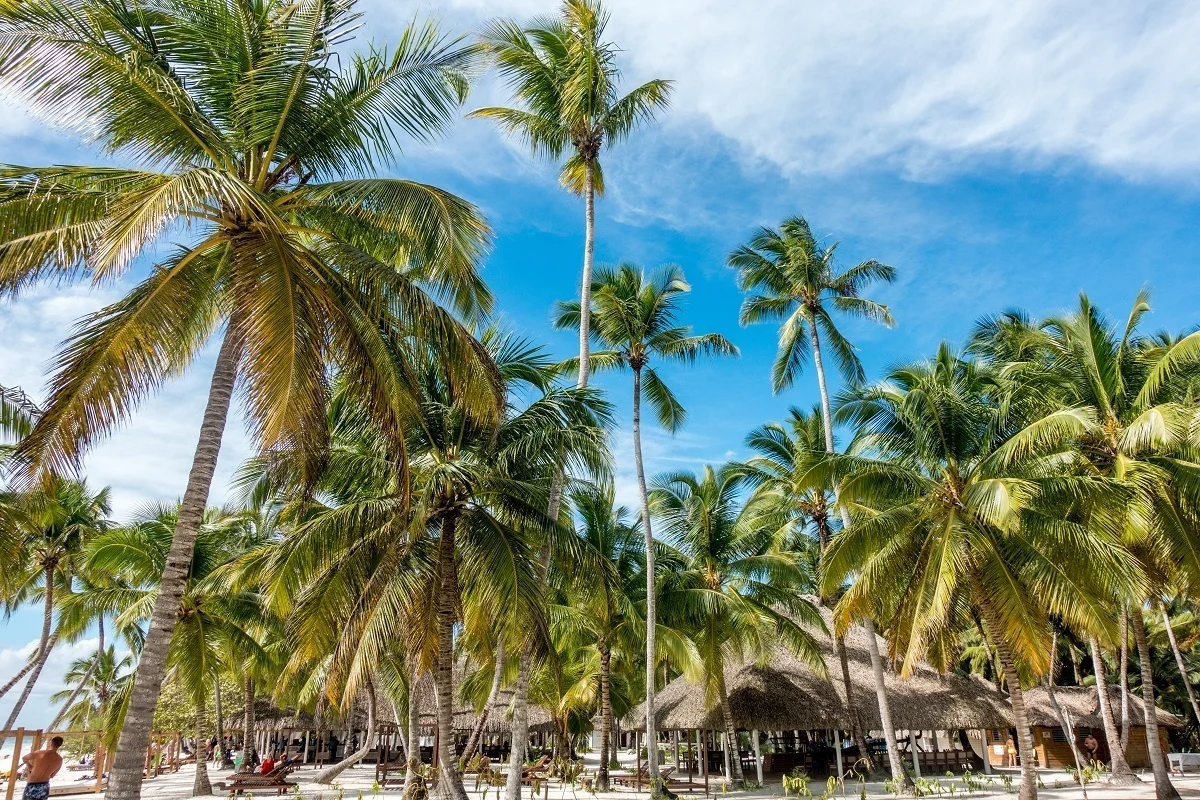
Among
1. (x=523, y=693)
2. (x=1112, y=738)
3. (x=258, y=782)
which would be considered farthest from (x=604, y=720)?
(x=1112, y=738)

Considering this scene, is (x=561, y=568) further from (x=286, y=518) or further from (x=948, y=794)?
(x=948, y=794)

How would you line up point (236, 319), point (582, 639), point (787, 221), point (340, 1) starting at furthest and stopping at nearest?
point (582, 639) < point (787, 221) < point (340, 1) < point (236, 319)

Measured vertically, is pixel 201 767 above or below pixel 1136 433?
below

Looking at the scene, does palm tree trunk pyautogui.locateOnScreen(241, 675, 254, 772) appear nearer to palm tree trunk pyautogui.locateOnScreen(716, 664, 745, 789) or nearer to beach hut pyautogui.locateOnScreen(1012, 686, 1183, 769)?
palm tree trunk pyautogui.locateOnScreen(716, 664, 745, 789)

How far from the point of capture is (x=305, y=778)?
1059 inches

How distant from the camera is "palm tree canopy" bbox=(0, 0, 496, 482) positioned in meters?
6.64

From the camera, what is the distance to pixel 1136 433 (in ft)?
43.9

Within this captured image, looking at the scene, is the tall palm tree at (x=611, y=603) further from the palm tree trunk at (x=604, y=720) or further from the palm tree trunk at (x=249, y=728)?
the palm tree trunk at (x=249, y=728)

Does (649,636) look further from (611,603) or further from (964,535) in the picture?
(964,535)

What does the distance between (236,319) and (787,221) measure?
1780cm

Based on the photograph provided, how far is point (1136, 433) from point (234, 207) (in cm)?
1426

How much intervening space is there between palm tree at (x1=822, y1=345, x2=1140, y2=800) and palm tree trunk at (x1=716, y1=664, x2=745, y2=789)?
640cm

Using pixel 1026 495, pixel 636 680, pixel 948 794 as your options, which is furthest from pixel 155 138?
pixel 636 680

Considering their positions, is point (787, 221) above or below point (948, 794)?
above
